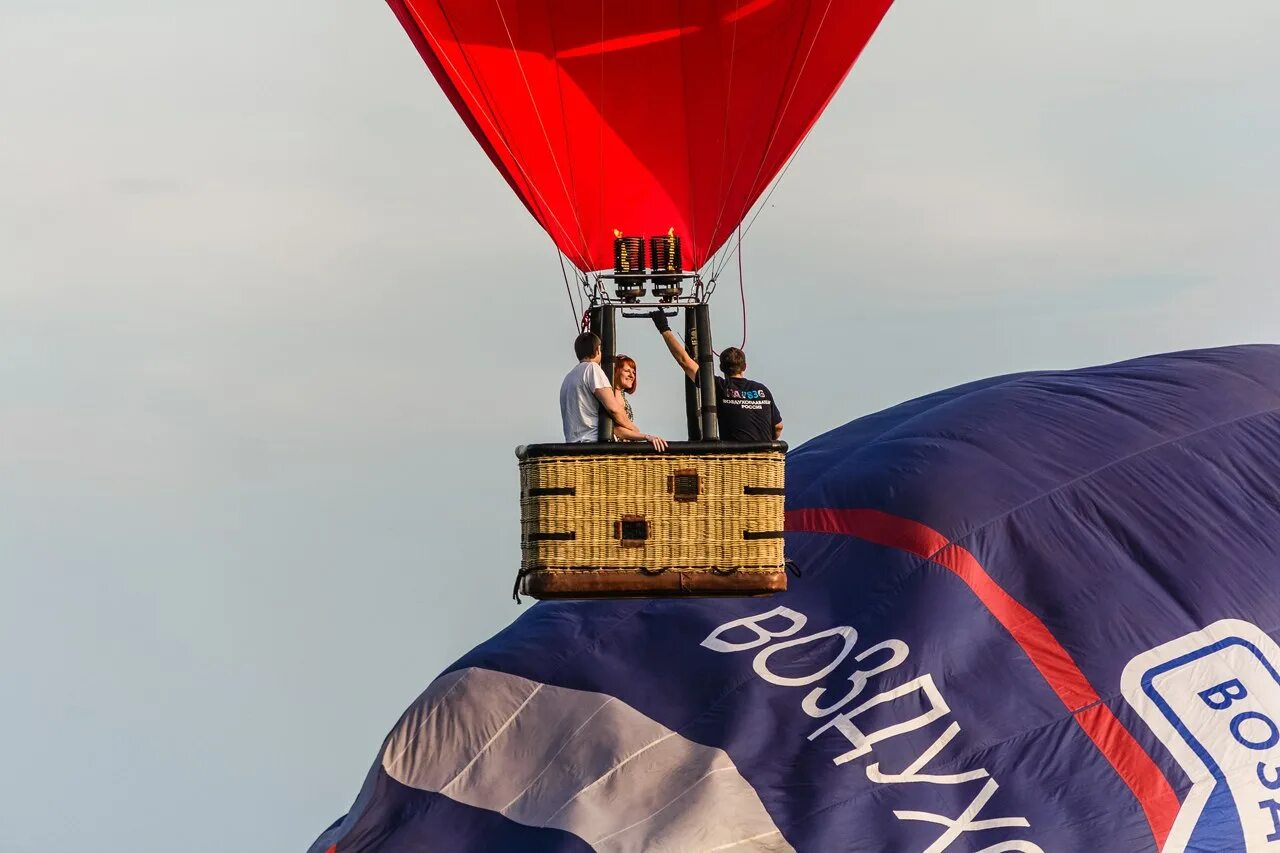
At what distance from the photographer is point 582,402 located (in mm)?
7727

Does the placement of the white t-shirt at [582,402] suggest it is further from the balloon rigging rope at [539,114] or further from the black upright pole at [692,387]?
the balloon rigging rope at [539,114]

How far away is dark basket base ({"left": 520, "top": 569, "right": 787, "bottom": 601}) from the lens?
7.53m

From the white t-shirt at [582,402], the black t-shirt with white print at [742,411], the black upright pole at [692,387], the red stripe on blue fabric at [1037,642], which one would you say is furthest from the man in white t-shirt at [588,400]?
the red stripe on blue fabric at [1037,642]

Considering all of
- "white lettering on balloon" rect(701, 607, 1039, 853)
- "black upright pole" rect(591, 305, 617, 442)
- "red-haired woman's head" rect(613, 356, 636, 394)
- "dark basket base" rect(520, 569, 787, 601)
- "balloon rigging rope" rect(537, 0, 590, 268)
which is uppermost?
"balloon rigging rope" rect(537, 0, 590, 268)

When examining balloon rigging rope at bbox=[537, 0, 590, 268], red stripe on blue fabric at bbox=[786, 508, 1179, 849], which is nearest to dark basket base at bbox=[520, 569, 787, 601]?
balloon rigging rope at bbox=[537, 0, 590, 268]

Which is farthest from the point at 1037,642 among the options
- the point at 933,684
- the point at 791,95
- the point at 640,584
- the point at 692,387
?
the point at 640,584

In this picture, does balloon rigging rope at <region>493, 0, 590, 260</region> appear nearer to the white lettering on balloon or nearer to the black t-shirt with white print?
the black t-shirt with white print

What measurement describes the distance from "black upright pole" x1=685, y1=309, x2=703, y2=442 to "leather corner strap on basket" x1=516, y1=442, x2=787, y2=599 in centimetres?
49

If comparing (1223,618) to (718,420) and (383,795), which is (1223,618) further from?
(383,795)

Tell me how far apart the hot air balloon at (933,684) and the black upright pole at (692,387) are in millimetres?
1687

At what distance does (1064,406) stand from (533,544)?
4.21m

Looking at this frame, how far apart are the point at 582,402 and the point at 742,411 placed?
942 millimetres

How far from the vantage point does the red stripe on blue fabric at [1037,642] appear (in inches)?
357

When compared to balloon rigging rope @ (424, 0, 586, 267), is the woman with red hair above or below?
below
